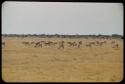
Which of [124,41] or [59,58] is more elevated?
[124,41]

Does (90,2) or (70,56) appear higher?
(90,2)

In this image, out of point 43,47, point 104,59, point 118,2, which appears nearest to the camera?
point 118,2

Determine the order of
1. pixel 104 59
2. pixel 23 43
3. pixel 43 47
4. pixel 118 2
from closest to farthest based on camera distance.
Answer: pixel 118 2 → pixel 104 59 → pixel 23 43 → pixel 43 47

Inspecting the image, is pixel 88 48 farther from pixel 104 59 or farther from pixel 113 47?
pixel 104 59

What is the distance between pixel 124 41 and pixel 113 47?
15560mm

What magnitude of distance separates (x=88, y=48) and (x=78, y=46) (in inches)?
23.1

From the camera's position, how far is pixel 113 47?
17.9 metres

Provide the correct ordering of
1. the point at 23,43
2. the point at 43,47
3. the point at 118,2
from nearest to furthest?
1. the point at 118,2
2. the point at 23,43
3. the point at 43,47

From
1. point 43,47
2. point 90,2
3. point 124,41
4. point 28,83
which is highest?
point 90,2

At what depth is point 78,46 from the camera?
19719mm

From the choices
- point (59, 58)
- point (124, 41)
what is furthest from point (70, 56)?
point (124, 41)

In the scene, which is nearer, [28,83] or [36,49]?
[28,83]

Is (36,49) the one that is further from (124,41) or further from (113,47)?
(124,41)

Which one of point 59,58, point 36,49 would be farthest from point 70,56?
point 36,49
